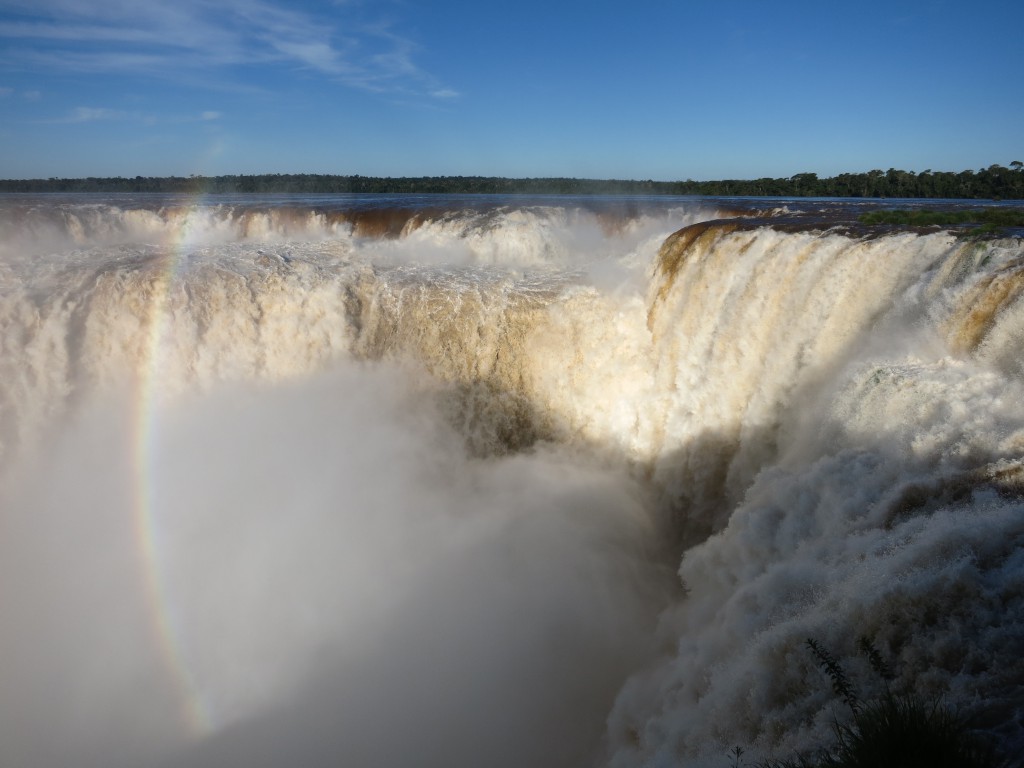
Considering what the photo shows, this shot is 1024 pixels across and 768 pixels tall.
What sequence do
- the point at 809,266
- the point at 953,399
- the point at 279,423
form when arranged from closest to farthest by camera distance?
1. the point at 953,399
2. the point at 809,266
3. the point at 279,423

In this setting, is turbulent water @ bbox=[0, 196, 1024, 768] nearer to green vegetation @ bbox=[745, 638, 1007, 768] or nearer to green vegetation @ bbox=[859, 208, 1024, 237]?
green vegetation @ bbox=[745, 638, 1007, 768]

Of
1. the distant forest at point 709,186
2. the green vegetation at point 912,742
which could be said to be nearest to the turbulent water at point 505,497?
the green vegetation at point 912,742

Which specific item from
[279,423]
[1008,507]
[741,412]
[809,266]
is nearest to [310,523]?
[279,423]

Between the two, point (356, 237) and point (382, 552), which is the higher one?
point (356, 237)

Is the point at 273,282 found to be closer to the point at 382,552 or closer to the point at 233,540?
the point at 233,540

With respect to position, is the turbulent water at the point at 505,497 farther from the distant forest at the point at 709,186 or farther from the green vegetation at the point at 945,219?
the distant forest at the point at 709,186

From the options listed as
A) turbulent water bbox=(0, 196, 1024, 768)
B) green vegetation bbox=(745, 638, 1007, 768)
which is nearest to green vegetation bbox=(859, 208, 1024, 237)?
turbulent water bbox=(0, 196, 1024, 768)

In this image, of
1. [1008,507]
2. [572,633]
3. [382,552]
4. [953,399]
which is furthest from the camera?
[382,552]

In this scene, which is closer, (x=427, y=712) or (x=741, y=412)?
(x=427, y=712)
